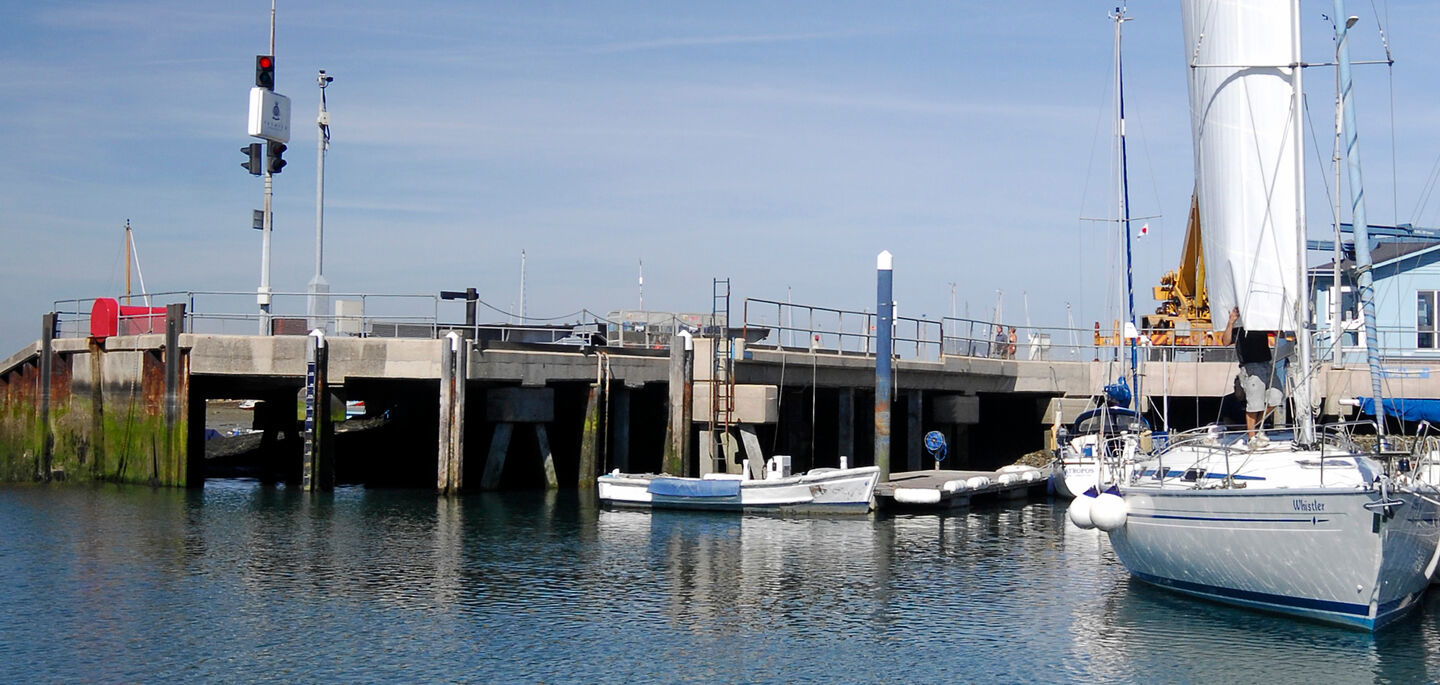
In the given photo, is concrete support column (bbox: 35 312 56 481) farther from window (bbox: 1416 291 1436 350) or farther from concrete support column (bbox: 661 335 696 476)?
window (bbox: 1416 291 1436 350)

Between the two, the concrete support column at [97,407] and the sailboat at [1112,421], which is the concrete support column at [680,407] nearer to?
the sailboat at [1112,421]

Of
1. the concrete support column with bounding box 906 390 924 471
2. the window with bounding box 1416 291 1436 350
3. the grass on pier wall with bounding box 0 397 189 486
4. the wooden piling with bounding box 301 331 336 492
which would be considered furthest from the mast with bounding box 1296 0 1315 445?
the window with bounding box 1416 291 1436 350

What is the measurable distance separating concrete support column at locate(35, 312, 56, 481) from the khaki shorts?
113 feet

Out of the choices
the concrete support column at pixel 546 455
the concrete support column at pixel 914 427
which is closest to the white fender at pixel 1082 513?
the concrete support column at pixel 546 455

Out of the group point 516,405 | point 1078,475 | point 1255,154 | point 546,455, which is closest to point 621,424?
point 546,455

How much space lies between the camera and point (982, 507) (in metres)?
38.7

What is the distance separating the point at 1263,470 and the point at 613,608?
411 inches

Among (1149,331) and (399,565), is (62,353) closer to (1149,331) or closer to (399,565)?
(399,565)

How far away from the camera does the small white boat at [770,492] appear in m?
34.4

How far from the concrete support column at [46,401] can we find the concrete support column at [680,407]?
19124 mm

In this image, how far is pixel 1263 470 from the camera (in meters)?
21.3

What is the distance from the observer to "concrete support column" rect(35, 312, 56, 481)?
1666 inches

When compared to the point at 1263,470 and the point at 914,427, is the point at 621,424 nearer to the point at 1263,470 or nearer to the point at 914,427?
the point at 914,427

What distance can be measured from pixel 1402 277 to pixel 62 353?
4420 cm
